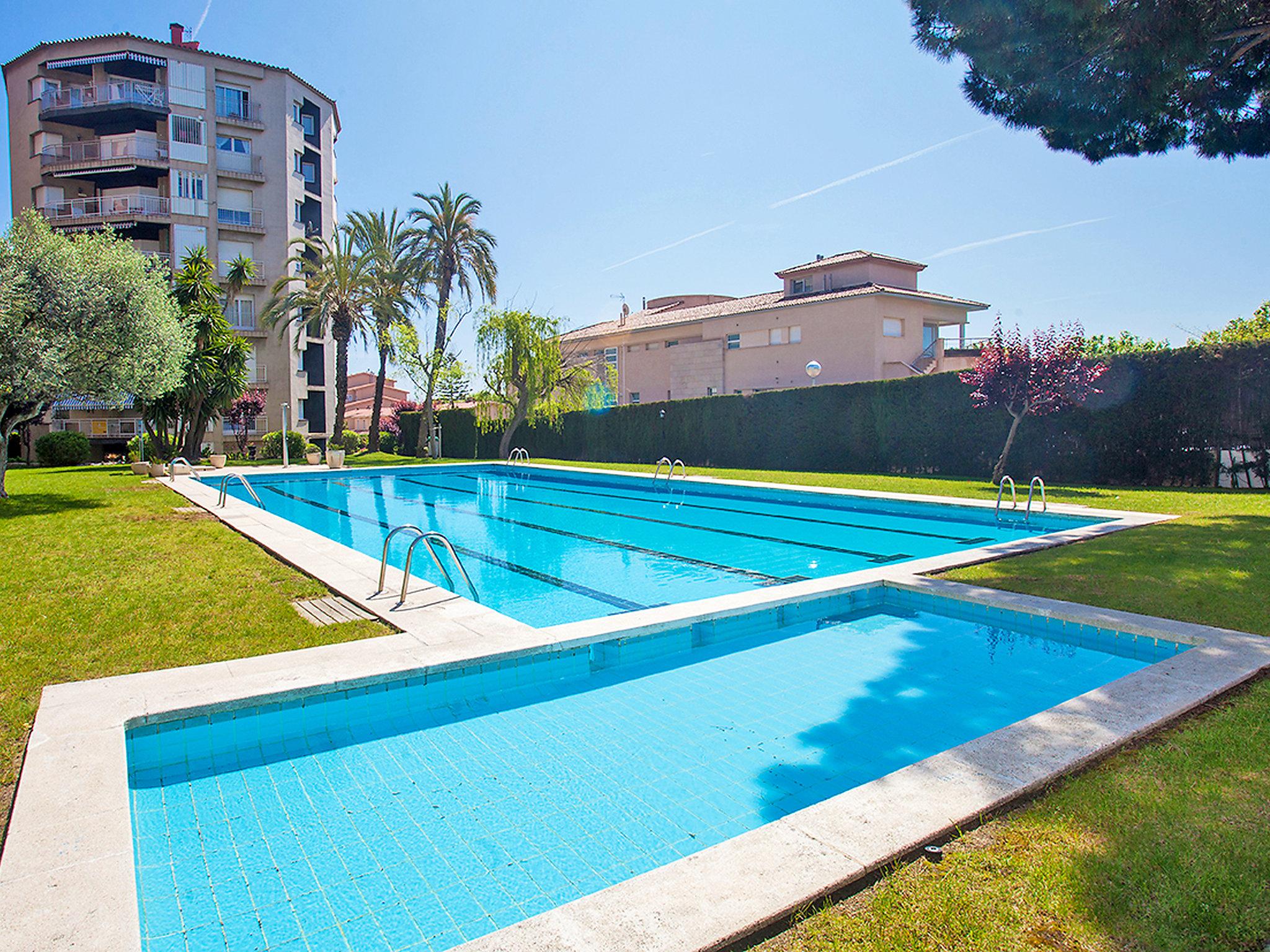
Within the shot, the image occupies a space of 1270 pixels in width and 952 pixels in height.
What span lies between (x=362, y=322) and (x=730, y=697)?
32.8 meters

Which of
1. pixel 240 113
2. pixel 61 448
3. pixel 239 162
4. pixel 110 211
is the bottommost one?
pixel 61 448

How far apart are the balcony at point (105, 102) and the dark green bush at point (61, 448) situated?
16558 millimetres

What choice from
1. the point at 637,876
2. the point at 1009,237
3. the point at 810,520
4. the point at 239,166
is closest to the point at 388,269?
the point at 239,166

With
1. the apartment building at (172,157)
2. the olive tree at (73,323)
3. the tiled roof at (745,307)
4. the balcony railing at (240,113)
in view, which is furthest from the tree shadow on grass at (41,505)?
the balcony railing at (240,113)

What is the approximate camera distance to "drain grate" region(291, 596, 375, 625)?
20.0 ft

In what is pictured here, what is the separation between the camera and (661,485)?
1902 centimetres

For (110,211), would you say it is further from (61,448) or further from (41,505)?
(41,505)

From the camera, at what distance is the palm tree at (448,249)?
33.2m

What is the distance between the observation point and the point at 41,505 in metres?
13.9

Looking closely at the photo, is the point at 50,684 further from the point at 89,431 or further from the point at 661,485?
the point at 89,431

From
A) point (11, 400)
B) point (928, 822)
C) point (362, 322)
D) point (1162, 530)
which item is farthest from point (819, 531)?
point (362, 322)

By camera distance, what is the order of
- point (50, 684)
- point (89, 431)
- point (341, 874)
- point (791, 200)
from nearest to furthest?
point (341, 874), point (50, 684), point (89, 431), point (791, 200)

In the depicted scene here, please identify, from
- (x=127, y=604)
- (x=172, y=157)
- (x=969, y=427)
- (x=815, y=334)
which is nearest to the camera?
(x=127, y=604)

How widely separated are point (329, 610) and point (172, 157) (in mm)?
38008
